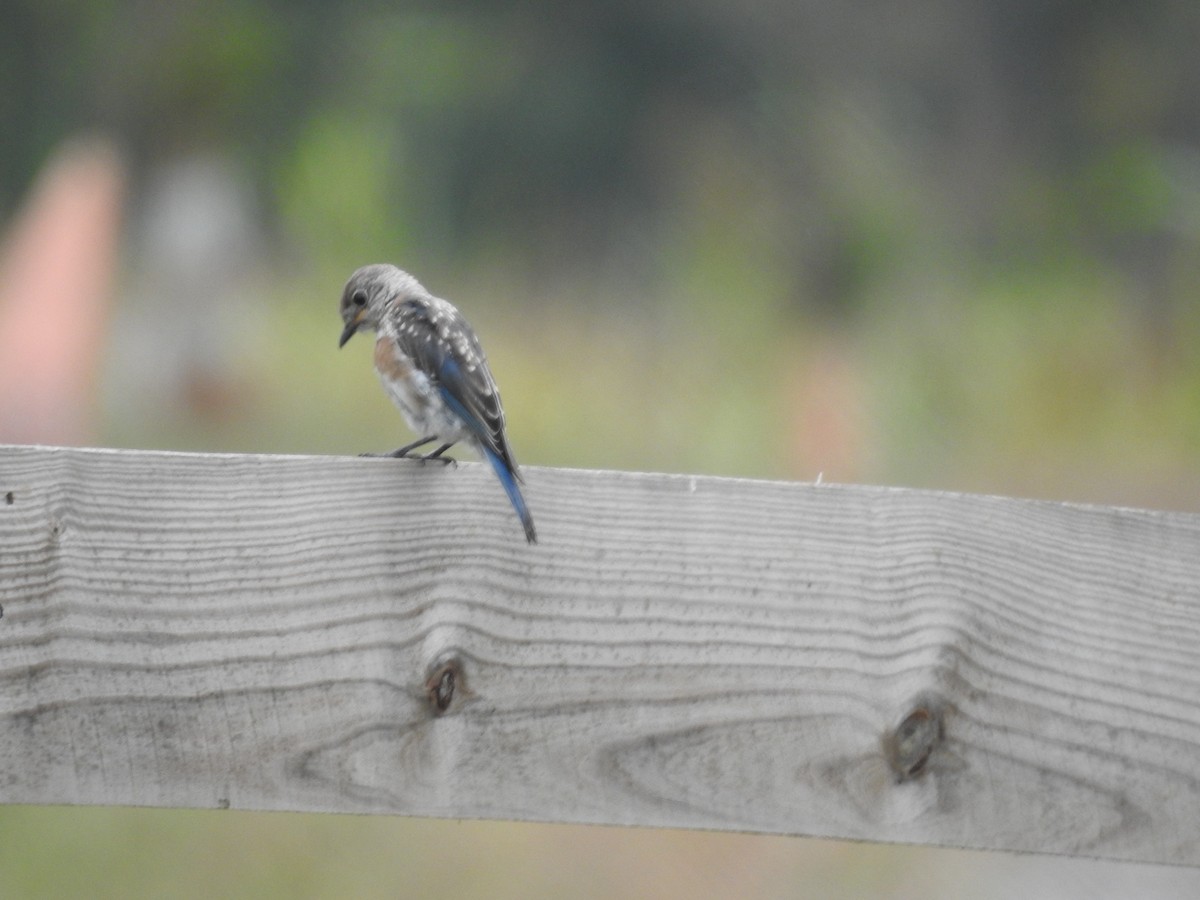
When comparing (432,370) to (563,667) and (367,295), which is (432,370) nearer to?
(367,295)

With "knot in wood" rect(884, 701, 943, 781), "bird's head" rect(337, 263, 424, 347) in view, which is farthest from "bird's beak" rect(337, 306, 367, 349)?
"knot in wood" rect(884, 701, 943, 781)

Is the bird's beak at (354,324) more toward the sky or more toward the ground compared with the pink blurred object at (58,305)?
more toward the ground

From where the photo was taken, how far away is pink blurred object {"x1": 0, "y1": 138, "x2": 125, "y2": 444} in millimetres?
3853

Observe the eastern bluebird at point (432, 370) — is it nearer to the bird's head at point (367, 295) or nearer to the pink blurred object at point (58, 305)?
the bird's head at point (367, 295)

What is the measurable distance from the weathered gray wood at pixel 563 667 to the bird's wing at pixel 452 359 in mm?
806

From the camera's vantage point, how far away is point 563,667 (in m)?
1.41

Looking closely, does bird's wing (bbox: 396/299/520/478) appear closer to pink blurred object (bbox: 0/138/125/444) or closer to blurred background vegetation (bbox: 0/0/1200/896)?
blurred background vegetation (bbox: 0/0/1200/896)

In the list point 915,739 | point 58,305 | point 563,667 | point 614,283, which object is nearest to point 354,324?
point 58,305

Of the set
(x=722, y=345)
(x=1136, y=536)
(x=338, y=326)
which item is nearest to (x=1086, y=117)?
(x=722, y=345)

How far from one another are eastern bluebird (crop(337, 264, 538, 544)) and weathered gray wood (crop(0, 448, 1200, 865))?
795 millimetres

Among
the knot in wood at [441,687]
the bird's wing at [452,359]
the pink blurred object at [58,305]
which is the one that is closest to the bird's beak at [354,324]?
the bird's wing at [452,359]

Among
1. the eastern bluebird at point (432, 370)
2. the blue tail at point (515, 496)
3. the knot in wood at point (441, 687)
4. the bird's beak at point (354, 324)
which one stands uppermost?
the bird's beak at point (354, 324)

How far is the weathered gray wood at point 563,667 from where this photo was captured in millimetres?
1362

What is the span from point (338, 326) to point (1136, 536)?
4.02 m
